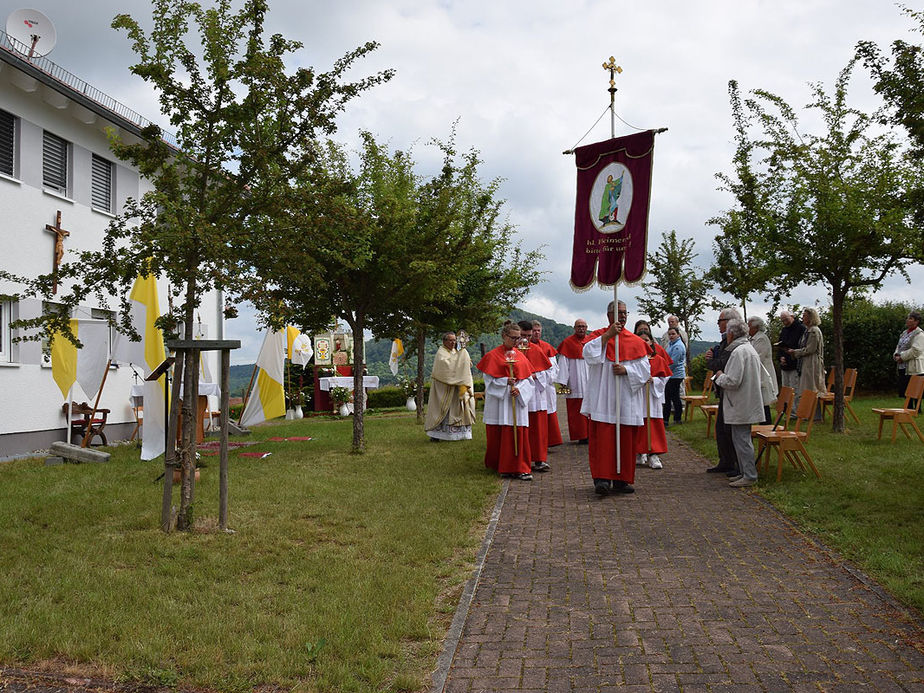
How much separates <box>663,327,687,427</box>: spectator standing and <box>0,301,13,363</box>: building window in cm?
1205

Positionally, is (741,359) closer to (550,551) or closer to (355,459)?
(550,551)

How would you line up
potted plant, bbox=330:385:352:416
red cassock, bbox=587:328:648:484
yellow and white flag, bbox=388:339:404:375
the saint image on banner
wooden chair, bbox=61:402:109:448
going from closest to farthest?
red cassock, bbox=587:328:648:484
the saint image on banner
wooden chair, bbox=61:402:109:448
potted plant, bbox=330:385:352:416
yellow and white flag, bbox=388:339:404:375

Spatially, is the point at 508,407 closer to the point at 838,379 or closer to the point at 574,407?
the point at 574,407

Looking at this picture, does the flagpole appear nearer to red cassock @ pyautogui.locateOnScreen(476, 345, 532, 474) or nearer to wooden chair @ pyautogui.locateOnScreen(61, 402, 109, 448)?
red cassock @ pyautogui.locateOnScreen(476, 345, 532, 474)

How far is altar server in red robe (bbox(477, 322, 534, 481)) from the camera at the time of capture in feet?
34.2

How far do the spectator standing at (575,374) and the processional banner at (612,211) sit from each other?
3.78 meters

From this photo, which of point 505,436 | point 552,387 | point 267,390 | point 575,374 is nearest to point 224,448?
point 505,436

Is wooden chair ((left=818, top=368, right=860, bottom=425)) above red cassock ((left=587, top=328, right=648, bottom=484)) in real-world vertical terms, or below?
above

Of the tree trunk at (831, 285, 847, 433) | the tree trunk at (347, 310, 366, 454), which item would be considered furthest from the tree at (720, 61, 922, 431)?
the tree trunk at (347, 310, 366, 454)

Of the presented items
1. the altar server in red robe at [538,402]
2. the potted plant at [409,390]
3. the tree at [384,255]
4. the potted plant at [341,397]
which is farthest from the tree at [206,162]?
the potted plant at [409,390]

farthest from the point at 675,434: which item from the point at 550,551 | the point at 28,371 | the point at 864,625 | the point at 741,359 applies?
the point at 28,371

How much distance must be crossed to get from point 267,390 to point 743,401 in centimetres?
764

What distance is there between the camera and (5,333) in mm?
13555

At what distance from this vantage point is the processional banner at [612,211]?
9.23 metres
